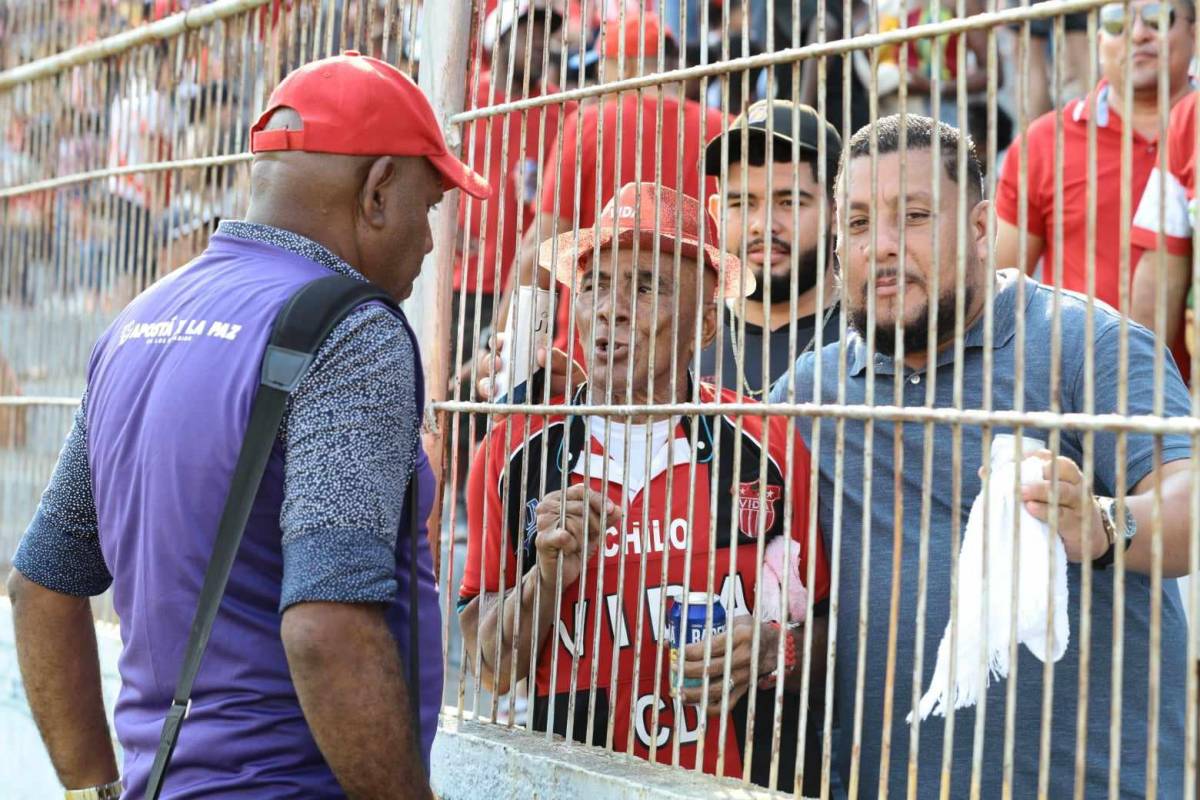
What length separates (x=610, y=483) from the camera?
333cm

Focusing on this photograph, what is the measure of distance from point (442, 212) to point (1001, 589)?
5.53 feet

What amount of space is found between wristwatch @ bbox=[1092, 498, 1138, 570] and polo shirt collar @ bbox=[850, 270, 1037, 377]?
1.78 feet

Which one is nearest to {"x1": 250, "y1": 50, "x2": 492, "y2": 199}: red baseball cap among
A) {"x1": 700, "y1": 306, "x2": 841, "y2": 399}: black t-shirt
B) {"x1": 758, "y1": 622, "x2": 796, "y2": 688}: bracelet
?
{"x1": 758, "y1": 622, "x2": 796, "y2": 688}: bracelet

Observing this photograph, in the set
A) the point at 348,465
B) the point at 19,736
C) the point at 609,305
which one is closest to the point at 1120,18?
the point at 609,305

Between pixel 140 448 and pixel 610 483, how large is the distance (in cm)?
117

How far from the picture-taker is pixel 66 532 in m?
2.75

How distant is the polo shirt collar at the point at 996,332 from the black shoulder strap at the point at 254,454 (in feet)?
3.78

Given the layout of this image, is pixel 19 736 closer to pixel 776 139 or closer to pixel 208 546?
pixel 776 139

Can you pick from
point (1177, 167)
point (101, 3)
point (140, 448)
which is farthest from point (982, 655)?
point (101, 3)

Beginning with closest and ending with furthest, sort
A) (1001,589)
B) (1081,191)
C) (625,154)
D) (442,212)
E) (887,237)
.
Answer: (1001,589)
(887,237)
(442,212)
(625,154)
(1081,191)

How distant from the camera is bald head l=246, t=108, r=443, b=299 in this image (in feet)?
8.34

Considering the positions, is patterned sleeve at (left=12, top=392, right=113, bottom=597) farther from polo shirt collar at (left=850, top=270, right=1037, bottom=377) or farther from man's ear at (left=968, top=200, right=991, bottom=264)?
man's ear at (left=968, top=200, right=991, bottom=264)

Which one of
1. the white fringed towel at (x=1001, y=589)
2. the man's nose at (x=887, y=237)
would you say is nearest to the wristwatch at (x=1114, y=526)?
the white fringed towel at (x=1001, y=589)

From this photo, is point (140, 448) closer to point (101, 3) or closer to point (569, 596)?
point (569, 596)
